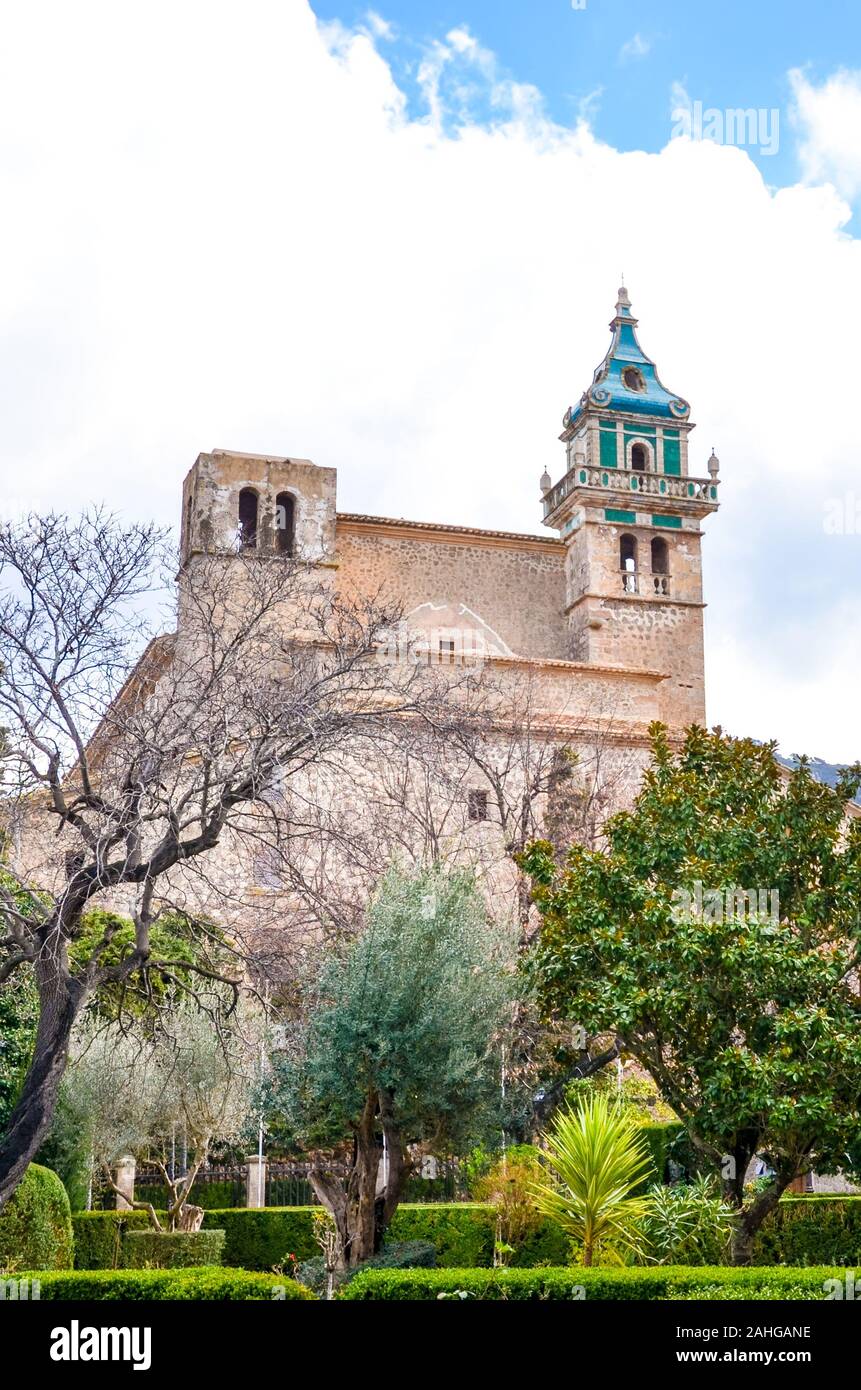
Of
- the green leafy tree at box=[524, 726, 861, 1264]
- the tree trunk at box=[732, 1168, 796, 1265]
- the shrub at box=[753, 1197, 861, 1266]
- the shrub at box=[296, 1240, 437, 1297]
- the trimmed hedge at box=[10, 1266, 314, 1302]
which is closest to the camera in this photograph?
the trimmed hedge at box=[10, 1266, 314, 1302]

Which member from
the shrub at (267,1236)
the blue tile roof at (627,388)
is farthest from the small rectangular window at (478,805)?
the blue tile roof at (627,388)

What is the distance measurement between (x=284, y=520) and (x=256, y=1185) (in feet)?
60.6

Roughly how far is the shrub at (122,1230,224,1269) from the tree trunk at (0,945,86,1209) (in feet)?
21.7

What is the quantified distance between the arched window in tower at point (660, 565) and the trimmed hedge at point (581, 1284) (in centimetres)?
Result: 2997

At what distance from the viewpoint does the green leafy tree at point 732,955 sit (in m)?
13.9

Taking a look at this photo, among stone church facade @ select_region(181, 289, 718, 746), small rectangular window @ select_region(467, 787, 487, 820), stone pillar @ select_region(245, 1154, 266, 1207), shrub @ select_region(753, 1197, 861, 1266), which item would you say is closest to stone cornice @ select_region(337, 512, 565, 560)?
stone church facade @ select_region(181, 289, 718, 746)

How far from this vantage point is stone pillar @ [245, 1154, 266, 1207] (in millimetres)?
23328

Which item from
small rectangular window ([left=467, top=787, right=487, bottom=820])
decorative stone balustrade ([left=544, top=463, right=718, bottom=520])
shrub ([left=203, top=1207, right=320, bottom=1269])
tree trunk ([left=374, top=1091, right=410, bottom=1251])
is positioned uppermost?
decorative stone balustrade ([left=544, top=463, right=718, bottom=520])

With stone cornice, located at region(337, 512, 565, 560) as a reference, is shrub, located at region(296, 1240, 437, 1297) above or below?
below

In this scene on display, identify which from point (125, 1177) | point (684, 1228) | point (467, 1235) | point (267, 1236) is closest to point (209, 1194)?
point (125, 1177)

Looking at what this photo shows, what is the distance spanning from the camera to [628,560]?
41.0m

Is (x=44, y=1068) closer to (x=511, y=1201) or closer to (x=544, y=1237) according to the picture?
(x=511, y=1201)

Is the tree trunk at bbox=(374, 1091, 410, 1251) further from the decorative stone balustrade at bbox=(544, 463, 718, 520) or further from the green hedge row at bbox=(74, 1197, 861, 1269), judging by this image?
the decorative stone balustrade at bbox=(544, 463, 718, 520)
